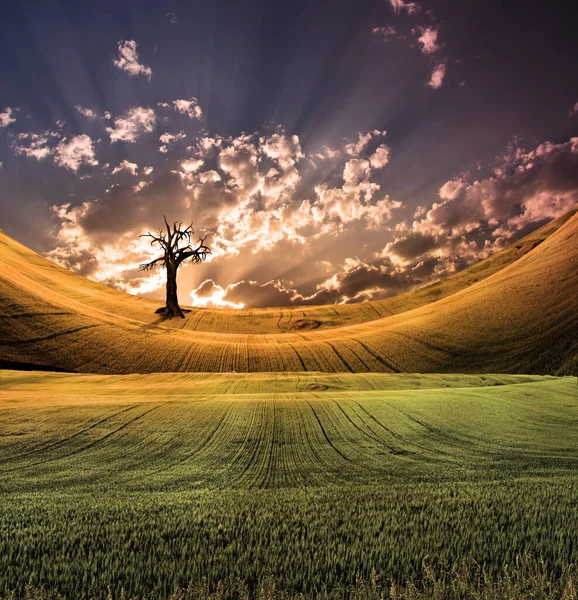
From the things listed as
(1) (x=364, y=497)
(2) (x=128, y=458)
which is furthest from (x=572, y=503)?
(2) (x=128, y=458)

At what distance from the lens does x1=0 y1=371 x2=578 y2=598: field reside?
4125mm

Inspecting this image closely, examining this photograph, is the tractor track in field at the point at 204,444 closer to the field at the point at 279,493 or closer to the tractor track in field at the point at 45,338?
the field at the point at 279,493

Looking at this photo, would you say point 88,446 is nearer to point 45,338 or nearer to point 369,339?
point 45,338

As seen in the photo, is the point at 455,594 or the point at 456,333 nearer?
the point at 455,594

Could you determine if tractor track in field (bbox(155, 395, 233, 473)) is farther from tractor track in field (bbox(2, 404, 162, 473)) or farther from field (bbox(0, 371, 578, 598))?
tractor track in field (bbox(2, 404, 162, 473))

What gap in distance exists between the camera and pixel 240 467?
10273 mm

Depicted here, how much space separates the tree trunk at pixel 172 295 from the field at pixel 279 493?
146 feet

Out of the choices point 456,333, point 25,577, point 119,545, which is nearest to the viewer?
point 25,577

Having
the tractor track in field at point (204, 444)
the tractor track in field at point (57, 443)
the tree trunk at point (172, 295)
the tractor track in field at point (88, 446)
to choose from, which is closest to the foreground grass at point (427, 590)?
the tractor track in field at point (204, 444)

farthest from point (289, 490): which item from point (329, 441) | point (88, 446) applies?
point (88, 446)

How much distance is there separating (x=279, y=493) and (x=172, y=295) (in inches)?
2416

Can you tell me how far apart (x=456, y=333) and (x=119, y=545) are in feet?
147

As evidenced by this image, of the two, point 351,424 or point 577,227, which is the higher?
point 577,227

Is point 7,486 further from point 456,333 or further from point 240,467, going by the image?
point 456,333
